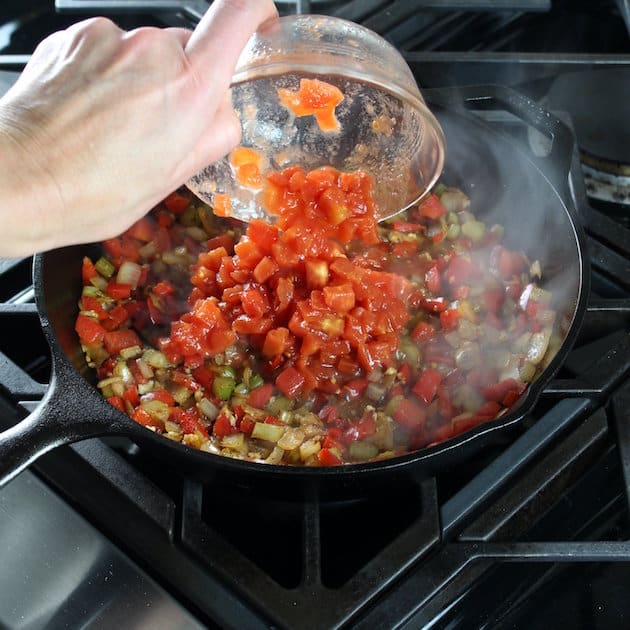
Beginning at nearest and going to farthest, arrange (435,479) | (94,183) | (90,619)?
(94,183), (90,619), (435,479)

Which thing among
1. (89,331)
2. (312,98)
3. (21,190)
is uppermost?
(21,190)

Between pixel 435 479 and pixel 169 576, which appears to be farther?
pixel 435 479

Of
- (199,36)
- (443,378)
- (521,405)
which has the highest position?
(199,36)

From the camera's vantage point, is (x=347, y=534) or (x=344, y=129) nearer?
(x=347, y=534)

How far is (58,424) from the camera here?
1.19m

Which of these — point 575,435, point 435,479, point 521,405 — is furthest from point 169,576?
point 575,435

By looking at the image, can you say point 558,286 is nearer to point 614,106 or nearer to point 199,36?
point 614,106

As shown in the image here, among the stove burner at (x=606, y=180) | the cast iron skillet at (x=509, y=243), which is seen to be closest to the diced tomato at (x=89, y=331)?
the cast iron skillet at (x=509, y=243)

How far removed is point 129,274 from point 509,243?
3.00 feet

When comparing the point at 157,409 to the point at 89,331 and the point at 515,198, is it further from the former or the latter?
the point at 515,198

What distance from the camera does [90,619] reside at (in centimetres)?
126

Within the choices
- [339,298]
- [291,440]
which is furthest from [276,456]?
[339,298]

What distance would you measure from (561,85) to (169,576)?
5.26 feet

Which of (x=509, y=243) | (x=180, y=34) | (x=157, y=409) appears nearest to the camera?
(x=180, y=34)
